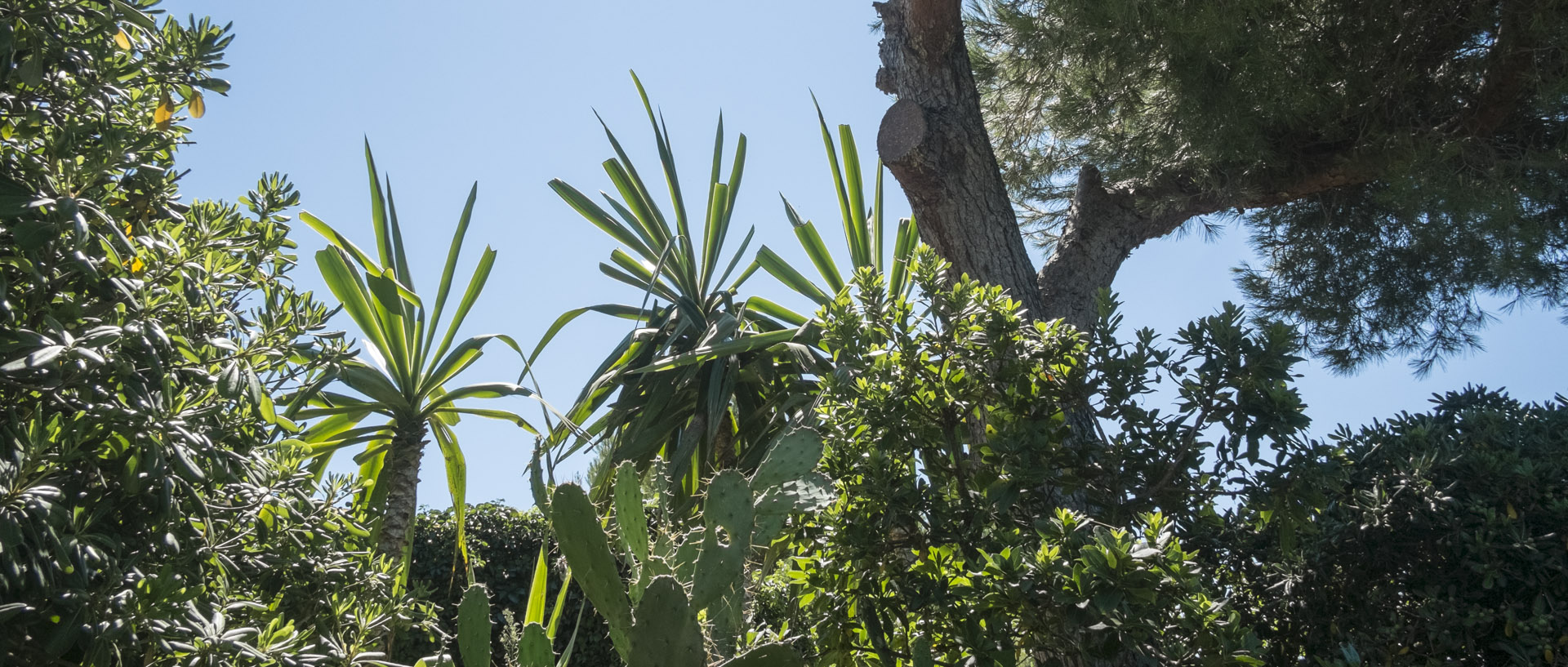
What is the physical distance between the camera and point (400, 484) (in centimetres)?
383

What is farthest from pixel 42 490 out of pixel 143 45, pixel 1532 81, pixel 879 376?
pixel 1532 81

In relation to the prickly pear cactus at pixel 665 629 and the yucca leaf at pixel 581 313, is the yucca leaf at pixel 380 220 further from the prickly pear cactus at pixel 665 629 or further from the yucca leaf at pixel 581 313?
the prickly pear cactus at pixel 665 629

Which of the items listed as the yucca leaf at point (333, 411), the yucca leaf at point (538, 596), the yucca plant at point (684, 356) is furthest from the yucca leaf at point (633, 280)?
the yucca leaf at point (538, 596)

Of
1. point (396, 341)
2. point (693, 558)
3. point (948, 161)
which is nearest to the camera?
point (693, 558)

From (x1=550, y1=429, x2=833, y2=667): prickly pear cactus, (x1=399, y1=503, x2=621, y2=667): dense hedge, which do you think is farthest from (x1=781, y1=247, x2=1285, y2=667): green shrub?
(x1=399, y1=503, x2=621, y2=667): dense hedge

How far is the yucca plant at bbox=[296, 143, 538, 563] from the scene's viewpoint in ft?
12.8

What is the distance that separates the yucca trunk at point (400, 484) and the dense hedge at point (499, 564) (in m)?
1.32

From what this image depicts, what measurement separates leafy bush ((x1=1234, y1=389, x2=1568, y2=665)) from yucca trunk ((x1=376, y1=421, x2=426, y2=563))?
2.94 m

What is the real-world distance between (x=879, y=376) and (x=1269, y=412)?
0.82m

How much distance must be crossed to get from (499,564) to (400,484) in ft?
5.78

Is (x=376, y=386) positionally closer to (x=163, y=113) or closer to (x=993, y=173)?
(x=163, y=113)

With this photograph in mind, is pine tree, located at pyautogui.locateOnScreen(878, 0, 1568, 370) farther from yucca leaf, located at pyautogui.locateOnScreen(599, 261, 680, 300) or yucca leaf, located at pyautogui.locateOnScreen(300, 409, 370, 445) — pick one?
yucca leaf, located at pyautogui.locateOnScreen(300, 409, 370, 445)

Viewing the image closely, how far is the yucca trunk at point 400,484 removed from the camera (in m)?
3.69

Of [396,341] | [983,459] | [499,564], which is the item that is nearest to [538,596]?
[983,459]
